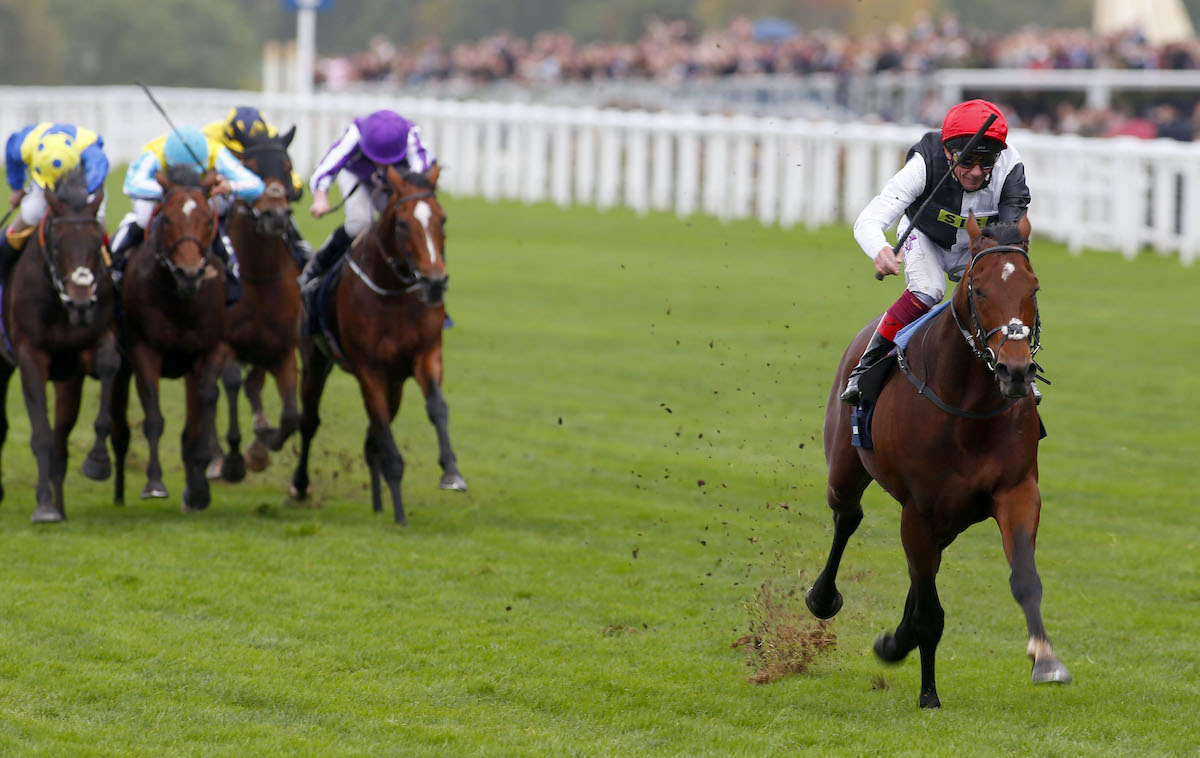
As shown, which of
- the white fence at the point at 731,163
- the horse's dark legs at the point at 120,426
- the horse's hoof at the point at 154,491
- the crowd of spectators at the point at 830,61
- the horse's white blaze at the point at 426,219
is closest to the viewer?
the horse's white blaze at the point at 426,219

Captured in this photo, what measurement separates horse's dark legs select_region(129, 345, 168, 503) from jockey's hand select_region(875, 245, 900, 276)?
15.2 feet

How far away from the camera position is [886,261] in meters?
5.40

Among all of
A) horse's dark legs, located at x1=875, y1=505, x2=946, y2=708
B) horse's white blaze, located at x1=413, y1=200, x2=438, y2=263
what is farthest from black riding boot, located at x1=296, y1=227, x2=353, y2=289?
horse's dark legs, located at x1=875, y1=505, x2=946, y2=708

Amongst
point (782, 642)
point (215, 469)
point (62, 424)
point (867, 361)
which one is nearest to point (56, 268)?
point (62, 424)

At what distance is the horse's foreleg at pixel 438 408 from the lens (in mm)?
8562

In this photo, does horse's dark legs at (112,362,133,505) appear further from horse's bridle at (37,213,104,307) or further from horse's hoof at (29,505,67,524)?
horse's bridle at (37,213,104,307)

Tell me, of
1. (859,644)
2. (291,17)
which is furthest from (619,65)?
(291,17)

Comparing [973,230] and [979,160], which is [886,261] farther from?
[979,160]

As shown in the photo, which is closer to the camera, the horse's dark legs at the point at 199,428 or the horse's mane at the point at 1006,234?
the horse's mane at the point at 1006,234

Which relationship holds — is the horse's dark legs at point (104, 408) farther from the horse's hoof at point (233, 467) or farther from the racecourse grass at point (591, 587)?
the horse's hoof at point (233, 467)

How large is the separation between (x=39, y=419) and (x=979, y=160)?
5.02 m

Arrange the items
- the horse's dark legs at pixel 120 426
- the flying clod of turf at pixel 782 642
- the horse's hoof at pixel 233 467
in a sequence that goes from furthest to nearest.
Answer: the horse's hoof at pixel 233 467, the horse's dark legs at pixel 120 426, the flying clod of turf at pixel 782 642

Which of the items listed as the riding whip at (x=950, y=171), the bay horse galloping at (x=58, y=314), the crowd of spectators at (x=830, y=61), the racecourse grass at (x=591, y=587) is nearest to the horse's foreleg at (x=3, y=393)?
the racecourse grass at (x=591, y=587)

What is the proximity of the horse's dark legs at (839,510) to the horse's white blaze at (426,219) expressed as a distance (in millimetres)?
2707
